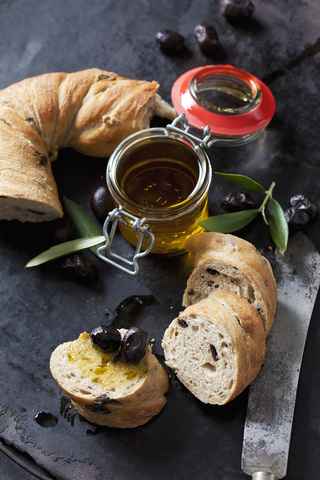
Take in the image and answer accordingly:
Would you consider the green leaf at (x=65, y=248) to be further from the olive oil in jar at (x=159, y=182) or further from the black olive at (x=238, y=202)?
the black olive at (x=238, y=202)

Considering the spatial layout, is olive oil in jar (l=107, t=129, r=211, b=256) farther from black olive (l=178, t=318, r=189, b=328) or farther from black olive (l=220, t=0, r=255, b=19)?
black olive (l=220, t=0, r=255, b=19)

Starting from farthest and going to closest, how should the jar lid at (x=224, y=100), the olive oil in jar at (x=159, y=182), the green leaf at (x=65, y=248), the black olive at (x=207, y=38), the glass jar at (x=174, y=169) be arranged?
the black olive at (x=207, y=38), the jar lid at (x=224, y=100), the green leaf at (x=65, y=248), the olive oil in jar at (x=159, y=182), the glass jar at (x=174, y=169)

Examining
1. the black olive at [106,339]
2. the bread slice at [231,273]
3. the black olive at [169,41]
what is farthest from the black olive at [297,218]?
the black olive at [169,41]

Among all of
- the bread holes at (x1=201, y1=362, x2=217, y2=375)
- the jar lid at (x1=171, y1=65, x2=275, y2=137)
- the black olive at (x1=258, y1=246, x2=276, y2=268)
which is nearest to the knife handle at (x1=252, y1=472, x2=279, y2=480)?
the bread holes at (x1=201, y1=362, x2=217, y2=375)

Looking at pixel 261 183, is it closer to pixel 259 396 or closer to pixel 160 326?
pixel 160 326

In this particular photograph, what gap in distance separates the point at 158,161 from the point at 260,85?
2.92ft

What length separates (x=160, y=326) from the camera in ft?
9.61

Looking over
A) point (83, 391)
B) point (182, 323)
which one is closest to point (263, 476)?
point (182, 323)

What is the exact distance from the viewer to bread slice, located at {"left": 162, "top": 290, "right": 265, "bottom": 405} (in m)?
2.50

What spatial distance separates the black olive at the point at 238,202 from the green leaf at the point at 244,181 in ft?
0.16

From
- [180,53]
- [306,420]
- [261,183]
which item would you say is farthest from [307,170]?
[306,420]

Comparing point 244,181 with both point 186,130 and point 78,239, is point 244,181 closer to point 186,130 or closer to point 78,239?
point 186,130

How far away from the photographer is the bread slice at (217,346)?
250 cm

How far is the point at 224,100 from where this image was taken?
345 centimetres
